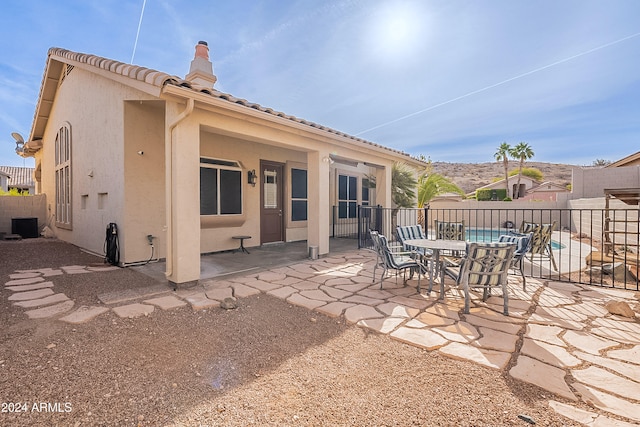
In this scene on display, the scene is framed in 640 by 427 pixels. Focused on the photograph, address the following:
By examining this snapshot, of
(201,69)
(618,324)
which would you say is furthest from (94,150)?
(618,324)

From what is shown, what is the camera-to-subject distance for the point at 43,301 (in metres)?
4.13

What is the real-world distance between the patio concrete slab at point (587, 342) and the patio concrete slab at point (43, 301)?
21.4 feet

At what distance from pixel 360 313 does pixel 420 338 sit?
0.92m

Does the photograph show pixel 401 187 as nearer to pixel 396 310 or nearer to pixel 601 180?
pixel 396 310

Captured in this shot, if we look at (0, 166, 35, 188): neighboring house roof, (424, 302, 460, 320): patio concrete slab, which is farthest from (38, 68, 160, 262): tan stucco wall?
(0, 166, 35, 188): neighboring house roof

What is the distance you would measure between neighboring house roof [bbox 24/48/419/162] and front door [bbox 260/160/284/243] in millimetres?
2716

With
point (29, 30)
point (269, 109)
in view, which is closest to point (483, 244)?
point (269, 109)

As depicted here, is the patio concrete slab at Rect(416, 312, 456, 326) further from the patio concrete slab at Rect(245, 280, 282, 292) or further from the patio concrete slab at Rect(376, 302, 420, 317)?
the patio concrete slab at Rect(245, 280, 282, 292)

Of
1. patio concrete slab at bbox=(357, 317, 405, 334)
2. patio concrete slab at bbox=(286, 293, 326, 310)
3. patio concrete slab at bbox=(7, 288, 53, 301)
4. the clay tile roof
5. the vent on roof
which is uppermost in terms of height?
the vent on roof

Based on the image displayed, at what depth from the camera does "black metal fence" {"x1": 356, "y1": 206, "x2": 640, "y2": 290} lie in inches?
221

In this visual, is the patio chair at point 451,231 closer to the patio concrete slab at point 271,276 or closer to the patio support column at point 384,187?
the patio support column at point 384,187

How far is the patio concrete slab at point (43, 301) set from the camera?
3.98 m

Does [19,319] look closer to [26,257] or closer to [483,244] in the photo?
[26,257]

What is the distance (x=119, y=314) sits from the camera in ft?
12.1
